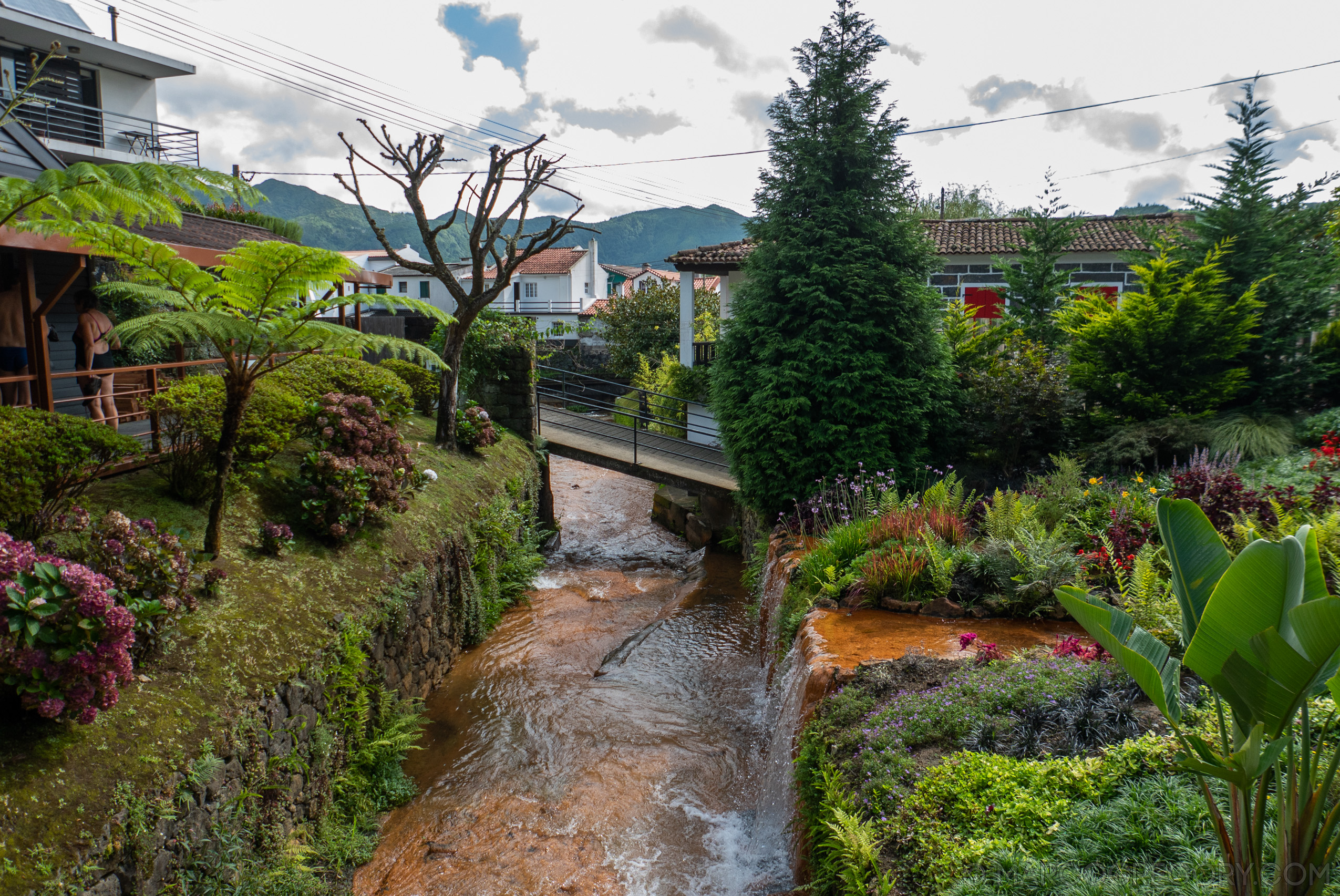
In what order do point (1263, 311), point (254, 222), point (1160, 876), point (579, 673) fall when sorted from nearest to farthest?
point (1160, 876) → point (579, 673) → point (1263, 311) → point (254, 222)

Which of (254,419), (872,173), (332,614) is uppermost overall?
(872,173)

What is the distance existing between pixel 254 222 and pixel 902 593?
16.4 metres

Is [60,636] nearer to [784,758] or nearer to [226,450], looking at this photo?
[226,450]

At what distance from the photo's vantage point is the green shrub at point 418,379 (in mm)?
11539

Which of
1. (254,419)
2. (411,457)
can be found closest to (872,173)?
(411,457)

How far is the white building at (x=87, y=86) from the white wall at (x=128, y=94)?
0.02m

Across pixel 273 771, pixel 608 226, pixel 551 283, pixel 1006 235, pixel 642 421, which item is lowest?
pixel 273 771

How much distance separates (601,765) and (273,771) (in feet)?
8.52

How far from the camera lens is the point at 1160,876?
9.64 ft

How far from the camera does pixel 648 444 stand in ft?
51.5

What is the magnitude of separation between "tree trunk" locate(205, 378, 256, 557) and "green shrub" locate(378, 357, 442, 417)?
575cm

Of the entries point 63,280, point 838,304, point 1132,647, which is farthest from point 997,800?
point 63,280

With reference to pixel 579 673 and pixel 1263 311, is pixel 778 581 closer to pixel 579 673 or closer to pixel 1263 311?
pixel 579 673

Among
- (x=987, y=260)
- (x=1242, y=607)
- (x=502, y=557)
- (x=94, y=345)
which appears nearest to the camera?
(x=1242, y=607)
